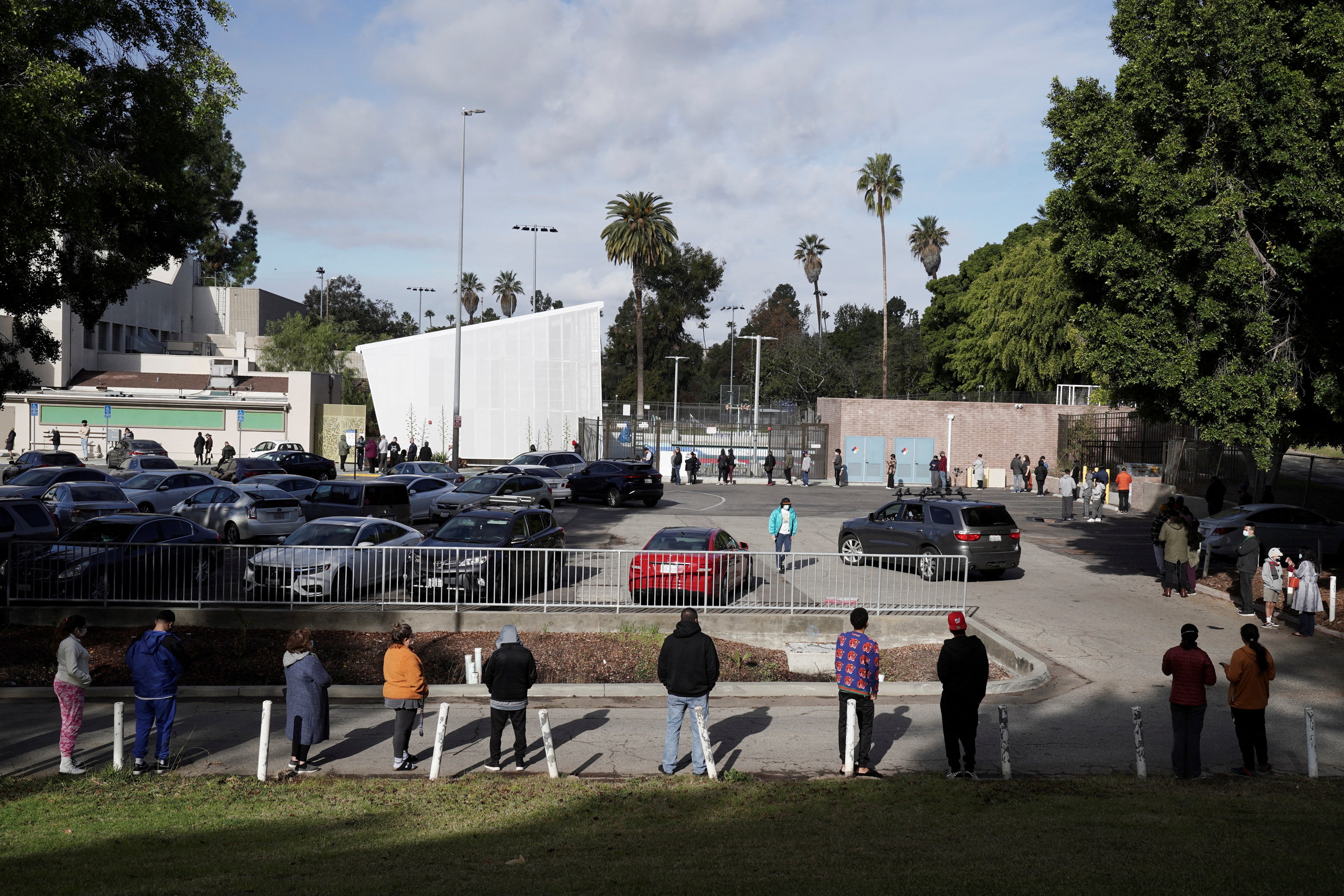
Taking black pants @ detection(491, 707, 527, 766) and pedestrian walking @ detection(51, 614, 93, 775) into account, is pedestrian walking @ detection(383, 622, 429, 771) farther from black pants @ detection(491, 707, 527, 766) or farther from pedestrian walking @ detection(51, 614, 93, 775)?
pedestrian walking @ detection(51, 614, 93, 775)

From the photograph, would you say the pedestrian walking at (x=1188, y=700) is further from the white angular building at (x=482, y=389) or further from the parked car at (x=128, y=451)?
the white angular building at (x=482, y=389)

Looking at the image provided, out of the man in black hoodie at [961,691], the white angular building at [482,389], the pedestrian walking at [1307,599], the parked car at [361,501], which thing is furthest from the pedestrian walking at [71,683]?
the white angular building at [482,389]

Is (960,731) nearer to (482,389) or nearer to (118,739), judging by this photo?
(118,739)

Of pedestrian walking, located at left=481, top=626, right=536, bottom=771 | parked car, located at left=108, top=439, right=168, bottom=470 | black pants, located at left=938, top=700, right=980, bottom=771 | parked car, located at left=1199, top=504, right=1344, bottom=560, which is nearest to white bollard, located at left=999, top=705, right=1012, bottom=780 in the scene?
black pants, located at left=938, top=700, right=980, bottom=771

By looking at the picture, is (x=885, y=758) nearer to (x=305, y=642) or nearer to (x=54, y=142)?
(x=305, y=642)

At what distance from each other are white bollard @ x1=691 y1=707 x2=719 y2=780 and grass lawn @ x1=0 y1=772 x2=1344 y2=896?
9.1 inches

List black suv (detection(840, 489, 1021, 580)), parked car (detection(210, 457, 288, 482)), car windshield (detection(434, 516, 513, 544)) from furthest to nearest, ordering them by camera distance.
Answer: parked car (detection(210, 457, 288, 482)) < black suv (detection(840, 489, 1021, 580)) < car windshield (detection(434, 516, 513, 544))

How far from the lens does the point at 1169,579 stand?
19.9 meters

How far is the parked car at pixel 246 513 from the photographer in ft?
75.6

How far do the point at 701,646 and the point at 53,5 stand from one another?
47.5 feet

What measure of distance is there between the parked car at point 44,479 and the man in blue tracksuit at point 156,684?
62.7ft

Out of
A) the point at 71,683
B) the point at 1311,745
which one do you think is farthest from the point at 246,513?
the point at 1311,745

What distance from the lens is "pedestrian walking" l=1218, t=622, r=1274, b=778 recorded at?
9.66m

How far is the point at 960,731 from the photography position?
9.55 m
